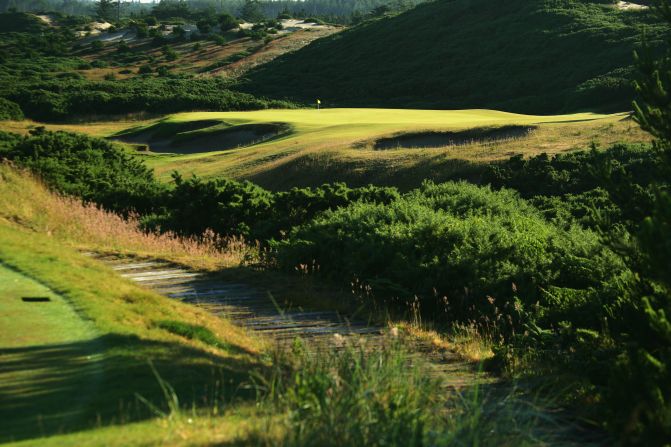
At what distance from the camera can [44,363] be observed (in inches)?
302

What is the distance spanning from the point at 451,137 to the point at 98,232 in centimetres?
1896

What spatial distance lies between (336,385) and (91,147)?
25206 mm

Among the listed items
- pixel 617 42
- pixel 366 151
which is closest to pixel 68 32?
pixel 617 42

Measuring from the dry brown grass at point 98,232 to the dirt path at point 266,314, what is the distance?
1042 millimetres

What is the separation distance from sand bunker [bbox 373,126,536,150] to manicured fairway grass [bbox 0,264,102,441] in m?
24.6

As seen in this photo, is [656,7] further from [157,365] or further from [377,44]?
[377,44]

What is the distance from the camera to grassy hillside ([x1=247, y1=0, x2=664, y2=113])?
7119 cm

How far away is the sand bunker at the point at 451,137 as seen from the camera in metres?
33.7

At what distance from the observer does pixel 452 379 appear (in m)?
9.34

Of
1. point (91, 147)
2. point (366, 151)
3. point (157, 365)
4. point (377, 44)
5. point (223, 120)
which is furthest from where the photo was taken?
point (377, 44)

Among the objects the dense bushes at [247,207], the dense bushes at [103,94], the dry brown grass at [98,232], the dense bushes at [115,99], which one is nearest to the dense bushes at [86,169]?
the dense bushes at [247,207]

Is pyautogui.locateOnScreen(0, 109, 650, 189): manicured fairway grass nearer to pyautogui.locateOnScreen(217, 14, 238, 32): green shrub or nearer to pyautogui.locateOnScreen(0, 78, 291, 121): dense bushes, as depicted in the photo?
pyautogui.locateOnScreen(0, 78, 291, 121): dense bushes

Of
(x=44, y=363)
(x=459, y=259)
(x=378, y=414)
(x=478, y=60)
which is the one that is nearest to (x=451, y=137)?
(x=459, y=259)

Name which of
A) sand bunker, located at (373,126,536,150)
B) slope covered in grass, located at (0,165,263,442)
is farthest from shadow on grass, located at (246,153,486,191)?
slope covered in grass, located at (0,165,263,442)
